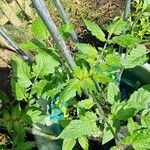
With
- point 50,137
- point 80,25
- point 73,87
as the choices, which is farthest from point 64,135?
point 80,25

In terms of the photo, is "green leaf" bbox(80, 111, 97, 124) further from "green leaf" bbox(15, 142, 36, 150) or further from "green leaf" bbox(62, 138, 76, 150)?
"green leaf" bbox(15, 142, 36, 150)

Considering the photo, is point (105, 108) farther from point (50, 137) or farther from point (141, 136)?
point (141, 136)

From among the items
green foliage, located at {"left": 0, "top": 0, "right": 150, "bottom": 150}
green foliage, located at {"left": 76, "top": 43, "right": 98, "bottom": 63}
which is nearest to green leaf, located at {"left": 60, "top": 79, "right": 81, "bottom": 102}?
green foliage, located at {"left": 0, "top": 0, "right": 150, "bottom": 150}

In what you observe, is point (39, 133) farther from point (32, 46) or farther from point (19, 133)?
point (32, 46)

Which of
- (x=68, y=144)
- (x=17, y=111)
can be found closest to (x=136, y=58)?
(x=68, y=144)

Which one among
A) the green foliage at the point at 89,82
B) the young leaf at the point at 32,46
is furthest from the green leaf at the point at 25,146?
the young leaf at the point at 32,46
